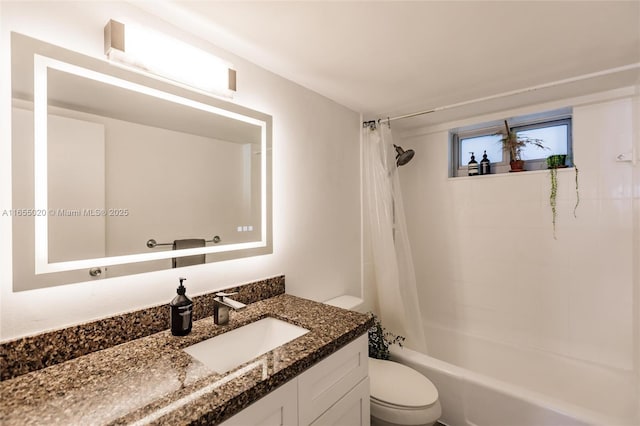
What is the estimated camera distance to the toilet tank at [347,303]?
6.53 feet

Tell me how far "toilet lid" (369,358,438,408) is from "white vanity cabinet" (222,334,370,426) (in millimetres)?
295

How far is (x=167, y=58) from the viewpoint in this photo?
3.87ft

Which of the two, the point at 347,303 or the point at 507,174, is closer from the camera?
the point at 347,303

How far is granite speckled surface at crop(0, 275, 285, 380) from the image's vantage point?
85cm

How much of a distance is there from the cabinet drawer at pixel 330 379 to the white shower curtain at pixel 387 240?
1065 mm

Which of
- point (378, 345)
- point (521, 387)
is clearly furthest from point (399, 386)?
point (521, 387)

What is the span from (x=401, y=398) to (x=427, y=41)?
177 cm

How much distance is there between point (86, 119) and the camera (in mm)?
1041

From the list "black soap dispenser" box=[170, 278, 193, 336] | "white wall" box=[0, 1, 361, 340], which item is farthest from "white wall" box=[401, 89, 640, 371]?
"black soap dispenser" box=[170, 278, 193, 336]

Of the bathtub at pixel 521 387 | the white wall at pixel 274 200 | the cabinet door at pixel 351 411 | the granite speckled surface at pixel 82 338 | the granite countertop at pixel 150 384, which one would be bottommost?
the bathtub at pixel 521 387

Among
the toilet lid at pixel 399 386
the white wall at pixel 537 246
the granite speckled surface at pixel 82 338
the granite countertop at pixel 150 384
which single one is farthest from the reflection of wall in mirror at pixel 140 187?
the white wall at pixel 537 246

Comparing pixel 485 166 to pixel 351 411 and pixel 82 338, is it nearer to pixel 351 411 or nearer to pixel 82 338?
pixel 351 411

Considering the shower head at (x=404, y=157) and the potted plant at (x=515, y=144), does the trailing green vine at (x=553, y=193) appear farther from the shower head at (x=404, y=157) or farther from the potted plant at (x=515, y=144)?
the shower head at (x=404, y=157)

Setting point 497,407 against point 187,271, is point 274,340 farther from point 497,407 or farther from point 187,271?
point 497,407
